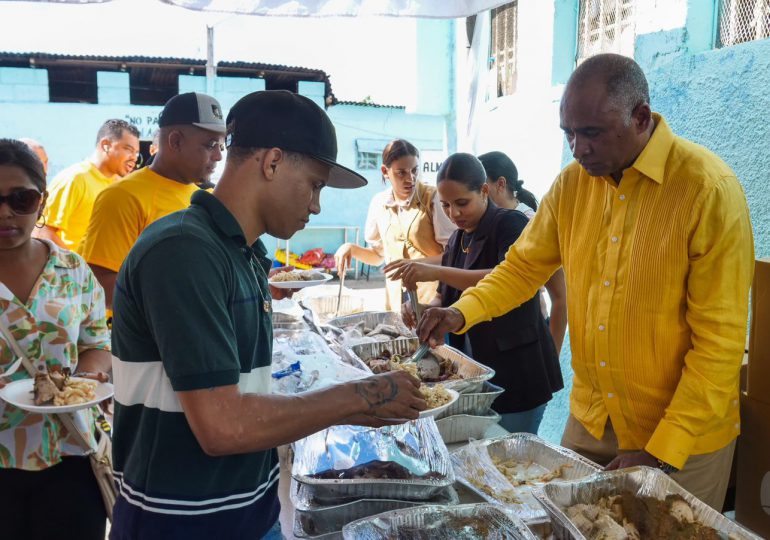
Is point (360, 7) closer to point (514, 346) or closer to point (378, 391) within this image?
point (514, 346)

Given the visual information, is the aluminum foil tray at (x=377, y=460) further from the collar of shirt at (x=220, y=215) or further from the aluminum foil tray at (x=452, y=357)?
the collar of shirt at (x=220, y=215)

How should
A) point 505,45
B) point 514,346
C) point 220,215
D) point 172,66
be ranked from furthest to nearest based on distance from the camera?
point 172,66 < point 505,45 < point 514,346 < point 220,215

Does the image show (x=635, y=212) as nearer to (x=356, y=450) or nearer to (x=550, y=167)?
(x=356, y=450)

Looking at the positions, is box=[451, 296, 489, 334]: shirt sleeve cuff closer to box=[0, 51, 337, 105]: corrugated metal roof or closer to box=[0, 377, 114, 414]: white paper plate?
box=[0, 377, 114, 414]: white paper plate

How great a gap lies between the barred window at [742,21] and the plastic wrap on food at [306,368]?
2608mm

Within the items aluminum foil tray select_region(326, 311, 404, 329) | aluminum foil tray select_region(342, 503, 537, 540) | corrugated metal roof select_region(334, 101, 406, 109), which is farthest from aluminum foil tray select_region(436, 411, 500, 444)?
corrugated metal roof select_region(334, 101, 406, 109)

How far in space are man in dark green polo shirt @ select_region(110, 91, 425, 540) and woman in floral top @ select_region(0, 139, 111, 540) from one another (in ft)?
2.41

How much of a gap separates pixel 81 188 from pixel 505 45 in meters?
3.96

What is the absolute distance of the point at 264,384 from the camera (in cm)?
144

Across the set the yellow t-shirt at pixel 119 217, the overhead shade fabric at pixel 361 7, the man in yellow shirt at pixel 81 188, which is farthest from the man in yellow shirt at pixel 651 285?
the man in yellow shirt at pixel 81 188

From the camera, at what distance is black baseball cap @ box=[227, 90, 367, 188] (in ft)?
4.42

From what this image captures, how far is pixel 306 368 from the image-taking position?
243 cm

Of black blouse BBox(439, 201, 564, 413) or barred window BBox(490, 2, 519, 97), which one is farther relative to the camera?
barred window BBox(490, 2, 519, 97)

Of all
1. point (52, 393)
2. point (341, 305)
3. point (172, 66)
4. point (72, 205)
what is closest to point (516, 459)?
point (52, 393)
